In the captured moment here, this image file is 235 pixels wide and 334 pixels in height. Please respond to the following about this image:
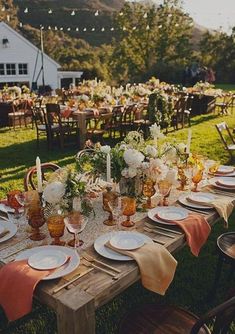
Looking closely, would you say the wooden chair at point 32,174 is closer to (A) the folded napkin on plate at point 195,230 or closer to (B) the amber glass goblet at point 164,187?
(B) the amber glass goblet at point 164,187

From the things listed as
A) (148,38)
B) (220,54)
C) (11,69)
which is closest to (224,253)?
(11,69)

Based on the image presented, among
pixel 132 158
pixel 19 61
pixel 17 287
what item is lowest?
pixel 17 287

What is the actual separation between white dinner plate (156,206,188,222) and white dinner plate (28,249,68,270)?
853mm

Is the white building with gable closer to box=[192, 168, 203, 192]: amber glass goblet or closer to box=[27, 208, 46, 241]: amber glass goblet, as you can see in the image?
box=[192, 168, 203, 192]: amber glass goblet

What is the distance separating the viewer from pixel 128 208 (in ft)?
8.32

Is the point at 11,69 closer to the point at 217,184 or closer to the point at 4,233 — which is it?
the point at 217,184

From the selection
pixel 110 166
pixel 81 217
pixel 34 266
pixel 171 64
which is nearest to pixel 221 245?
pixel 110 166

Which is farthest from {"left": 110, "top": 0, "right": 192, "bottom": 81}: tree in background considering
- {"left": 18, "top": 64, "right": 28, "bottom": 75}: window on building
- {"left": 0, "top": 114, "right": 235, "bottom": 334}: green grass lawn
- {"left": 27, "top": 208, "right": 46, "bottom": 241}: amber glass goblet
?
{"left": 27, "top": 208, "right": 46, "bottom": 241}: amber glass goblet

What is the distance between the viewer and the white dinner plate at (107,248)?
2.10 metres

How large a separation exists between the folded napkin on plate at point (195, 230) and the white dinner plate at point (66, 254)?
80 cm

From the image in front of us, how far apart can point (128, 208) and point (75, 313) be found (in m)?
0.99

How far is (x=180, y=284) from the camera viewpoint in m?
3.42

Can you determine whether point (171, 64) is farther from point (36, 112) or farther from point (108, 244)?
point (108, 244)

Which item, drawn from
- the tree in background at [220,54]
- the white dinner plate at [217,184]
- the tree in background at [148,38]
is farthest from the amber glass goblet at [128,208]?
the tree in background at [220,54]
